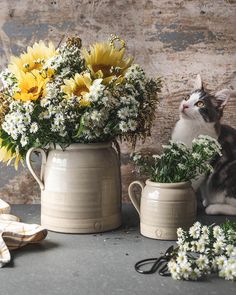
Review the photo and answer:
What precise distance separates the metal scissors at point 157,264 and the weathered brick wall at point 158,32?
514 mm

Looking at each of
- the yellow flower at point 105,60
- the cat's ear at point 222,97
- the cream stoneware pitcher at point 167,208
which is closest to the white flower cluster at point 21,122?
the yellow flower at point 105,60

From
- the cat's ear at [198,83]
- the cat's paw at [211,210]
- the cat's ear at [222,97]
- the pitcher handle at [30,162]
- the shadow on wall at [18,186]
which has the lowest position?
the cat's paw at [211,210]

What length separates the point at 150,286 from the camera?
96 centimetres

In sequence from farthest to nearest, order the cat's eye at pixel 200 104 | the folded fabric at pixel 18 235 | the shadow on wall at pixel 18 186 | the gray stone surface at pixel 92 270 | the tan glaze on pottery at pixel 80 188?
the shadow on wall at pixel 18 186, the cat's eye at pixel 200 104, the tan glaze on pottery at pixel 80 188, the folded fabric at pixel 18 235, the gray stone surface at pixel 92 270

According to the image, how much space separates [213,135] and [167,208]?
1.17 feet

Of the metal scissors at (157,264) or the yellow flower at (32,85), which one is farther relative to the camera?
the yellow flower at (32,85)

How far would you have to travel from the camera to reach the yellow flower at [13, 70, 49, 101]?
1.23 meters

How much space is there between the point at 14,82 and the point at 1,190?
44 cm

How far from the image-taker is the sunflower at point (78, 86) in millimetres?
1201

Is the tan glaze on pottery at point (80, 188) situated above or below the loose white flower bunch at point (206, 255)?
above

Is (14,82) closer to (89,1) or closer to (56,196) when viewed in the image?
(56,196)

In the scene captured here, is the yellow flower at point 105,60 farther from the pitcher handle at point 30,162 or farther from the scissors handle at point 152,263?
the scissors handle at point 152,263

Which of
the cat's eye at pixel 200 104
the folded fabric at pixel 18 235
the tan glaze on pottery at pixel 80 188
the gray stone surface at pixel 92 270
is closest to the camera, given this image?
the gray stone surface at pixel 92 270

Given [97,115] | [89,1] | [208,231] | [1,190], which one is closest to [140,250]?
[208,231]
